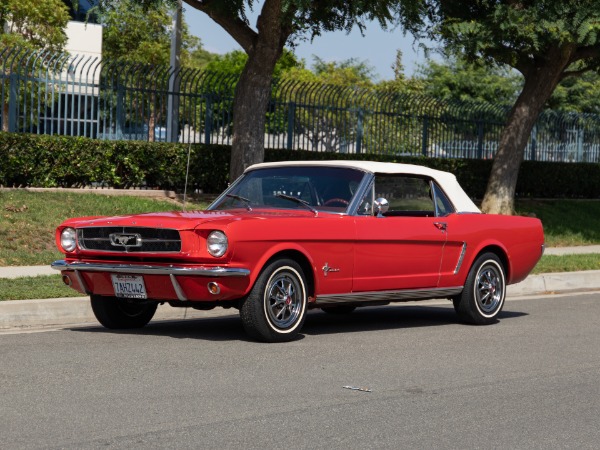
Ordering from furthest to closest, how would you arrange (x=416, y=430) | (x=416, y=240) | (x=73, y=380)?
(x=416, y=240)
(x=73, y=380)
(x=416, y=430)

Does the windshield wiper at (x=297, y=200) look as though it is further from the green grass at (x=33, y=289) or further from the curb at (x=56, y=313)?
the green grass at (x=33, y=289)

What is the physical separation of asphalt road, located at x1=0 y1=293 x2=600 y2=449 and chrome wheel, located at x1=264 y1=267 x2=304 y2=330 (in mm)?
268

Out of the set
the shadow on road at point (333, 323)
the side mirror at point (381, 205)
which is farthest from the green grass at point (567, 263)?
the side mirror at point (381, 205)

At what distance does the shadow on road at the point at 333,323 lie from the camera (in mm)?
10422

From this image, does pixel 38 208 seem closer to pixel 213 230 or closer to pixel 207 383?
pixel 213 230

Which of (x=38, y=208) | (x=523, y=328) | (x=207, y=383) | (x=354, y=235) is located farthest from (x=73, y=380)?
(x=38, y=208)

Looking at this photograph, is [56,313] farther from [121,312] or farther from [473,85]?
[473,85]

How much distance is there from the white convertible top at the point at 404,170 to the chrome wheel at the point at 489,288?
0.64 meters

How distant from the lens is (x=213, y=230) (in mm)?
9305

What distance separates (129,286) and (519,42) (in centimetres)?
1638

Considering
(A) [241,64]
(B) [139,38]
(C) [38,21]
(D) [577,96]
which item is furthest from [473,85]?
(C) [38,21]

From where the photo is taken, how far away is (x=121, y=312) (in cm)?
1061

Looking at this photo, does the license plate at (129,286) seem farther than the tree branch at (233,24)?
No

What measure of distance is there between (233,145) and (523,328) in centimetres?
1128
